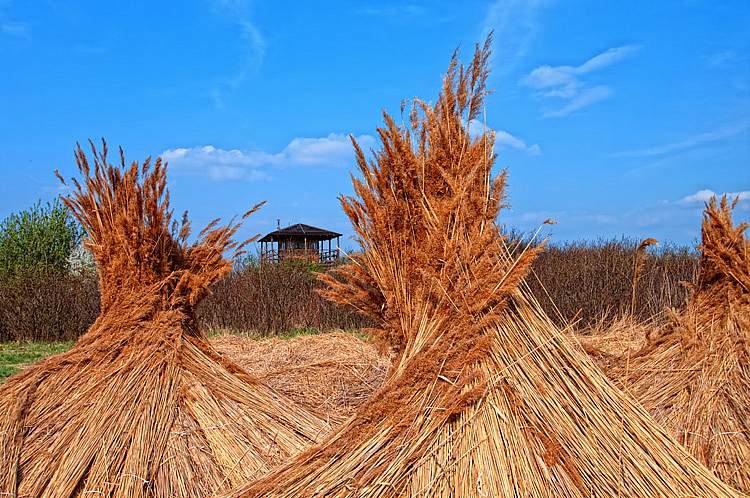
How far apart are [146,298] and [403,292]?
1.74 m

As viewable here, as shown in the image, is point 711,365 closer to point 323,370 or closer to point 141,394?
point 323,370

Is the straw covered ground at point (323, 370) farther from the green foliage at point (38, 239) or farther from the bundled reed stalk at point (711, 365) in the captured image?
the green foliage at point (38, 239)

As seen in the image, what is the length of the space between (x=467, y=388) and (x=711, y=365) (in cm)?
218

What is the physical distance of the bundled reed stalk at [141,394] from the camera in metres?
2.85

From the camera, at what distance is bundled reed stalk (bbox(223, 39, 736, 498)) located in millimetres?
2125

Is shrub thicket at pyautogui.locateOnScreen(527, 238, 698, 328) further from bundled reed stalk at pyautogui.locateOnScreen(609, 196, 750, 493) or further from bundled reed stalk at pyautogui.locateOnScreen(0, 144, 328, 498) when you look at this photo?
bundled reed stalk at pyautogui.locateOnScreen(0, 144, 328, 498)

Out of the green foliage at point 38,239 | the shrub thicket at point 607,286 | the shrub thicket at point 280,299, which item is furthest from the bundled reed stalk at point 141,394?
the green foliage at point 38,239

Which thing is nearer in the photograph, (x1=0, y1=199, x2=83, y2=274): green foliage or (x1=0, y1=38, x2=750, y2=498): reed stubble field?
(x1=0, y1=38, x2=750, y2=498): reed stubble field

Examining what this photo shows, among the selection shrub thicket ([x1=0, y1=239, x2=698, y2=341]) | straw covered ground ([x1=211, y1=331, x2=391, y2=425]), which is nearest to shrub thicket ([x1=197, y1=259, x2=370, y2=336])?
shrub thicket ([x1=0, y1=239, x2=698, y2=341])

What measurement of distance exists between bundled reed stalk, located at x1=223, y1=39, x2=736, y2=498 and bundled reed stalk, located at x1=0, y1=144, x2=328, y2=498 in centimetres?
85

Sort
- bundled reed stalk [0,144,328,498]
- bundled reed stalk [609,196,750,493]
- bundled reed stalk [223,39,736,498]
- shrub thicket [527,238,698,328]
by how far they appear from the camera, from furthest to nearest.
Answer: shrub thicket [527,238,698,328], bundled reed stalk [609,196,750,493], bundled reed stalk [0,144,328,498], bundled reed stalk [223,39,736,498]

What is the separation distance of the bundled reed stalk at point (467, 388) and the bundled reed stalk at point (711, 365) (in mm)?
1068

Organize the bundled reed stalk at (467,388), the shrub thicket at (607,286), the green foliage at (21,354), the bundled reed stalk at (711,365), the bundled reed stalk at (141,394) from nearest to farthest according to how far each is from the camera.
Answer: the bundled reed stalk at (467,388)
the bundled reed stalk at (141,394)
the bundled reed stalk at (711,365)
the green foliage at (21,354)
the shrub thicket at (607,286)

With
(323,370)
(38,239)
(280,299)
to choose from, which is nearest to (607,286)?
(280,299)
